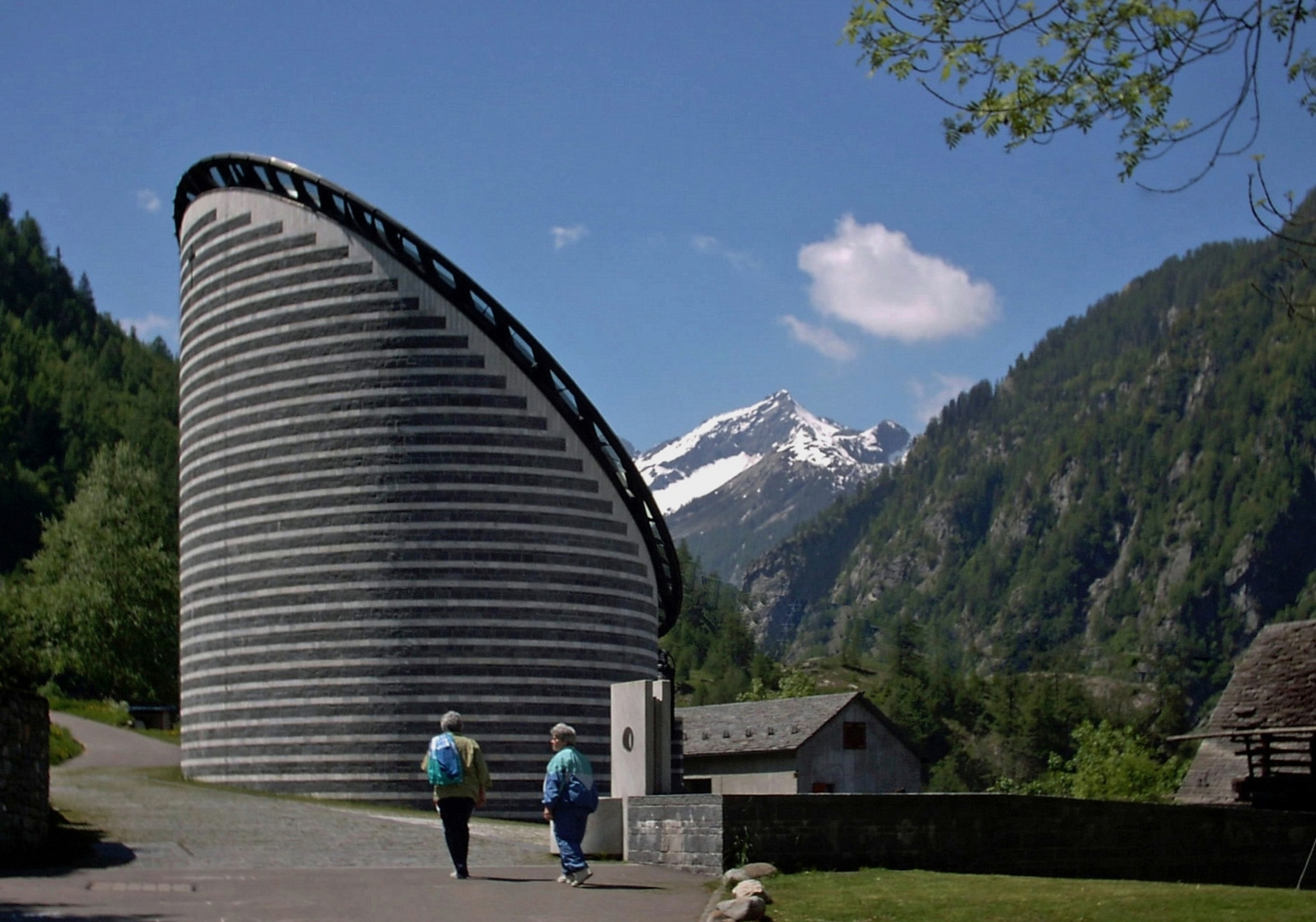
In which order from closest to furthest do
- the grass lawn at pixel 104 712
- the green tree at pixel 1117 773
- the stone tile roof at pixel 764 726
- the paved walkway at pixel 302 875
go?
the paved walkway at pixel 302 875 < the grass lawn at pixel 104 712 < the stone tile roof at pixel 764 726 < the green tree at pixel 1117 773

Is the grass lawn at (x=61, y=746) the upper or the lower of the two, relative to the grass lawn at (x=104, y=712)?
lower

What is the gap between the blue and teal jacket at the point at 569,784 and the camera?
16812 mm

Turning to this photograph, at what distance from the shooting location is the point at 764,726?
59844 millimetres

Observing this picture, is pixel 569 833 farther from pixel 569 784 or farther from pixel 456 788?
pixel 456 788

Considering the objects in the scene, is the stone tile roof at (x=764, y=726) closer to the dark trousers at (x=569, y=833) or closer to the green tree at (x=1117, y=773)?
the green tree at (x=1117, y=773)

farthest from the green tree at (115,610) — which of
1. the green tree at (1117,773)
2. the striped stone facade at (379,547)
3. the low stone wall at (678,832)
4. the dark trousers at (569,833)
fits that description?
the dark trousers at (569,833)

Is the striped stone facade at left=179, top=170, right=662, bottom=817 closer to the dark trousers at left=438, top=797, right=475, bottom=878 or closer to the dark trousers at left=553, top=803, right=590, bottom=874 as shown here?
the dark trousers at left=438, top=797, right=475, bottom=878

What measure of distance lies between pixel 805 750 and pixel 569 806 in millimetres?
40690

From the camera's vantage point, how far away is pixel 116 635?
187 ft

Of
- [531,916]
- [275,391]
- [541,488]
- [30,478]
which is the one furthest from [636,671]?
[30,478]

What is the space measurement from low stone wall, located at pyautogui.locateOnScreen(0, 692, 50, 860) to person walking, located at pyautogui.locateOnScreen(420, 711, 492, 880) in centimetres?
440

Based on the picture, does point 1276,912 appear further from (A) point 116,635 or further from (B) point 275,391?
(A) point 116,635

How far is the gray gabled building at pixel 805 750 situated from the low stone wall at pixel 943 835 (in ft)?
114

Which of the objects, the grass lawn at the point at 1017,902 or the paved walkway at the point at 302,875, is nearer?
the grass lawn at the point at 1017,902
